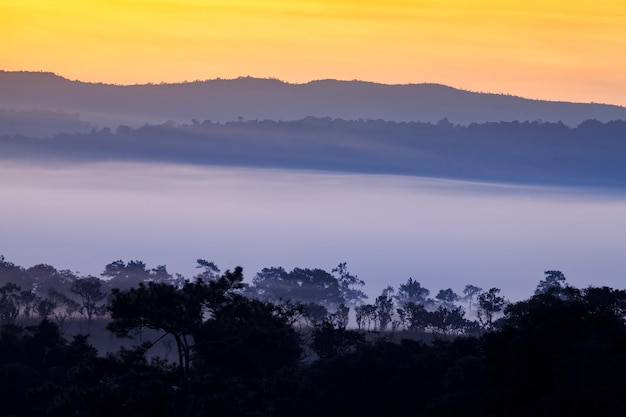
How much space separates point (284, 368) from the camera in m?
53.9

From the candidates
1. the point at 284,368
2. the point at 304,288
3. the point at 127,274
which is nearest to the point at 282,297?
the point at 304,288

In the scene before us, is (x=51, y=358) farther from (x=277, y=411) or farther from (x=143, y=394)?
(x=143, y=394)

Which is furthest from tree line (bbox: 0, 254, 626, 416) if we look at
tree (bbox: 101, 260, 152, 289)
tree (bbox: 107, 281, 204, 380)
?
tree (bbox: 101, 260, 152, 289)

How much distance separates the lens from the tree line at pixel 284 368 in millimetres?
45719

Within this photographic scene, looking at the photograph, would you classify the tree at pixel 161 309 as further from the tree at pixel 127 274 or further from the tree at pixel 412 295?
the tree at pixel 412 295

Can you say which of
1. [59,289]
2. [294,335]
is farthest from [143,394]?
[59,289]

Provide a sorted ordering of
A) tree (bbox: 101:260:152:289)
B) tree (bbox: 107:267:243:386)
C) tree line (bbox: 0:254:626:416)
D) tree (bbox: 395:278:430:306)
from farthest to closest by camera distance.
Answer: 1. tree (bbox: 395:278:430:306)
2. tree (bbox: 101:260:152:289)
3. tree (bbox: 107:267:243:386)
4. tree line (bbox: 0:254:626:416)

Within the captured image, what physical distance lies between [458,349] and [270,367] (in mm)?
9279

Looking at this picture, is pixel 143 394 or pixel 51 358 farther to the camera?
pixel 51 358

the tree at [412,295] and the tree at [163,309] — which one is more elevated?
the tree at [412,295]

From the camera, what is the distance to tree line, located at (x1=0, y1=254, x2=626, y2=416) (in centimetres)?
4572

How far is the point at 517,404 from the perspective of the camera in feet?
159

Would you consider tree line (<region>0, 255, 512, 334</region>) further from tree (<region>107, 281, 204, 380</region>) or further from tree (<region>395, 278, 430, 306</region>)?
tree (<region>107, 281, 204, 380</region>)

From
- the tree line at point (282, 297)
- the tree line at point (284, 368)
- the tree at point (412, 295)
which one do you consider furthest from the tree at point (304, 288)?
the tree line at point (284, 368)
